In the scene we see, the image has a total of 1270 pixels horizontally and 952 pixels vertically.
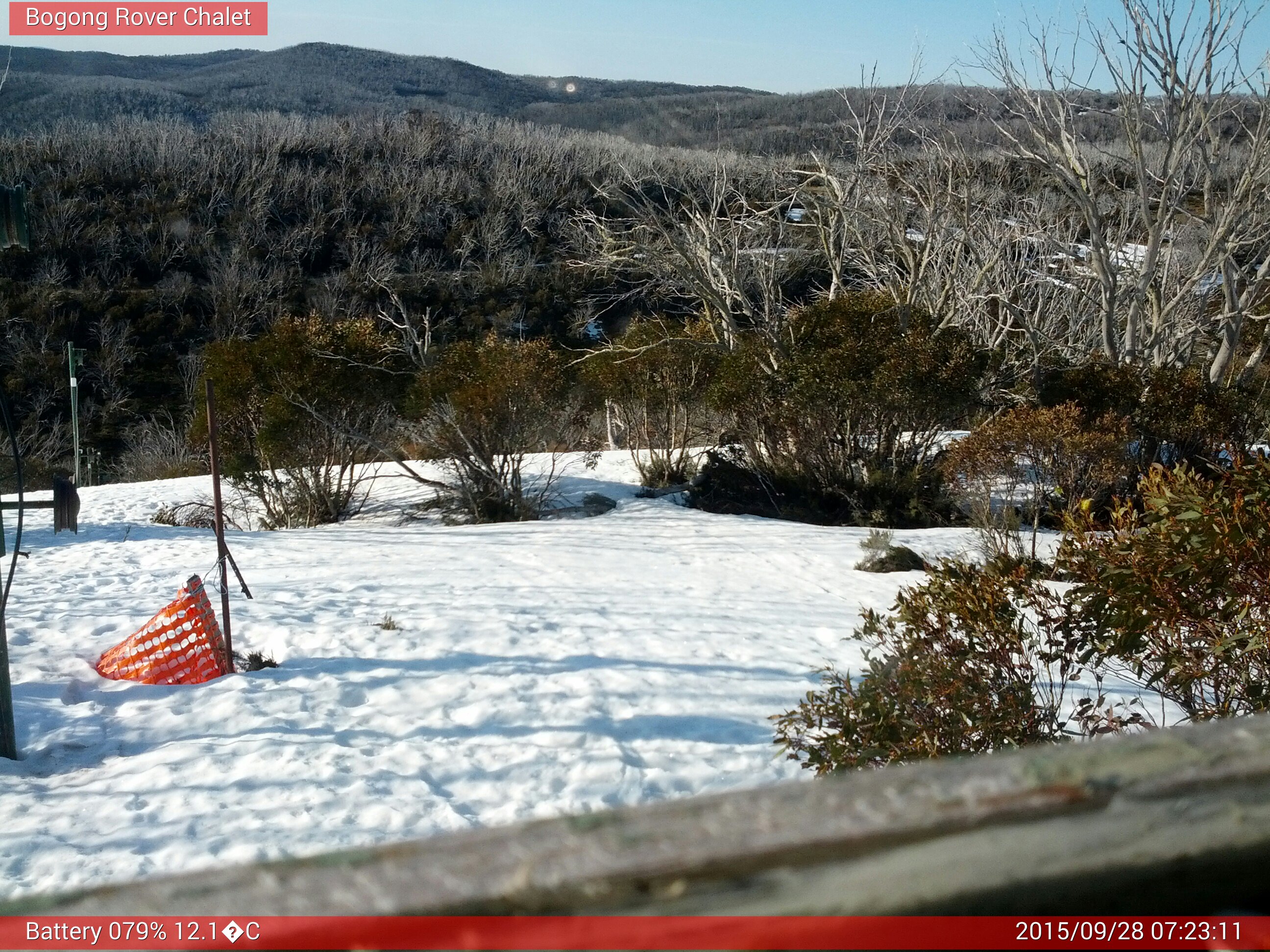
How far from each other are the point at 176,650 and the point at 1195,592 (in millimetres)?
4195

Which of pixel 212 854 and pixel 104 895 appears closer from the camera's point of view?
pixel 104 895

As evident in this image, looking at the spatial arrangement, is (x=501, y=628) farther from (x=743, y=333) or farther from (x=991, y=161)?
(x=991, y=161)

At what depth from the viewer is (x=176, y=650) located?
15.4 ft

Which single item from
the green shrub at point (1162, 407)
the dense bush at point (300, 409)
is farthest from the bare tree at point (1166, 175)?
the dense bush at point (300, 409)

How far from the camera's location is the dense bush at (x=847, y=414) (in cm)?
1064

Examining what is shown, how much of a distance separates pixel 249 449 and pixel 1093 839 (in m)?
11.8

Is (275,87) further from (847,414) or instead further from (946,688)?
(946,688)

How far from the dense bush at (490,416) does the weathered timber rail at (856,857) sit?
1032 centimetres

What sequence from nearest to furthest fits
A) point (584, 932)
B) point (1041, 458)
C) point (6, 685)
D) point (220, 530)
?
point (584, 932) → point (6, 685) → point (220, 530) → point (1041, 458)

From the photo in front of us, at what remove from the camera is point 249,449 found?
11.5 m

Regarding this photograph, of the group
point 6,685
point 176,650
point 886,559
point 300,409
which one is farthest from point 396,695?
point 300,409

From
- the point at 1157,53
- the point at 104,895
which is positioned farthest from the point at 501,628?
the point at 1157,53

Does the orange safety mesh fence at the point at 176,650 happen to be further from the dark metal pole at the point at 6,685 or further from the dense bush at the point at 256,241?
the dense bush at the point at 256,241

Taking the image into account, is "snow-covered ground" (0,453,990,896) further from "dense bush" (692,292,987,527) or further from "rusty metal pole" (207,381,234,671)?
"dense bush" (692,292,987,527)
